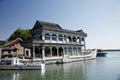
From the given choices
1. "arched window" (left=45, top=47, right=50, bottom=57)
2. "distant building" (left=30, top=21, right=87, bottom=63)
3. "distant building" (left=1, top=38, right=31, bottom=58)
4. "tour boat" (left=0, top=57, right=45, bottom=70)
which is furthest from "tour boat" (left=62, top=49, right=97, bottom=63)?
"tour boat" (left=0, top=57, right=45, bottom=70)

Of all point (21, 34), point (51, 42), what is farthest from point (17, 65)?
point (21, 34)

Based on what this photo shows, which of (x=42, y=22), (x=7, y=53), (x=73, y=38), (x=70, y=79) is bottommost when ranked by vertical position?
(x=70, y=79)

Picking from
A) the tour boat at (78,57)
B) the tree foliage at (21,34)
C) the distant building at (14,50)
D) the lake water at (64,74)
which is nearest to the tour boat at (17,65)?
the lake water at (64,74)

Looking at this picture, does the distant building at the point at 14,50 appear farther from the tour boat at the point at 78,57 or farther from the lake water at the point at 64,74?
the lake water at the point at 64,74

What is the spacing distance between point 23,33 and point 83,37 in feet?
67.8

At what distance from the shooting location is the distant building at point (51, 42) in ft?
136

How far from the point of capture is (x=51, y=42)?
44.6 m

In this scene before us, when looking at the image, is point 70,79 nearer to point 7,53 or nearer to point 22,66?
point 22,66

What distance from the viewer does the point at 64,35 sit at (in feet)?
162

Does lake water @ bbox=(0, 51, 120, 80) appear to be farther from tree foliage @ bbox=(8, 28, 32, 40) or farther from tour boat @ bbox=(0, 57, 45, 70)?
tree foliage @ bbox=(8, 28, 32, 40)

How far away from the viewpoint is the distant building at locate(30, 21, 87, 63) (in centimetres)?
4159

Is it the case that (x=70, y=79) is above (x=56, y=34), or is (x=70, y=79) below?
below

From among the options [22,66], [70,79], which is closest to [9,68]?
[22,66]

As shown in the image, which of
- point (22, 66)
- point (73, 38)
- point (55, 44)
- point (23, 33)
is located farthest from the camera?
point (73, 38)
